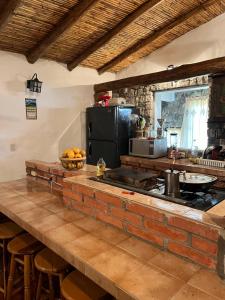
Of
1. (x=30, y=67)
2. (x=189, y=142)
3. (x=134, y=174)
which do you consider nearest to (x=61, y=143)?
(x=30, y=67)

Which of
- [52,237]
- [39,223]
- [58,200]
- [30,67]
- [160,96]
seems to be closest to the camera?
[52,237]

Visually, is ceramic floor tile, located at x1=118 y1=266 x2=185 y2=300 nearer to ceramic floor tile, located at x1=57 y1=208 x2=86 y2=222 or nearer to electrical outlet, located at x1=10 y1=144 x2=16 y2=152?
ceramic floor tile, located at x1=57 y1=208 x2=86 y2=222

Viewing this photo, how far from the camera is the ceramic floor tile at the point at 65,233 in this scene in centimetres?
136

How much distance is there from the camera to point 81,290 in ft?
4.20

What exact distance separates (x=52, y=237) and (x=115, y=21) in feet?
9.40

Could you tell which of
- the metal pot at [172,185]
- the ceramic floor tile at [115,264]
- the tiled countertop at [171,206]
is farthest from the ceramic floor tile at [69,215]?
the metal pot at [172,185]

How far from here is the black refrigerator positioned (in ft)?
12.7

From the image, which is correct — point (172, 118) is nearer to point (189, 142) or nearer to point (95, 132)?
→ point (189, 142)

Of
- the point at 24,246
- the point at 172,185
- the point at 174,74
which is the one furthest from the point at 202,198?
the point at 174,74

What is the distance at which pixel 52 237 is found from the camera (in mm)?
1379

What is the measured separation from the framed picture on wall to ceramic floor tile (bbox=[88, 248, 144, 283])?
2955 millimetres

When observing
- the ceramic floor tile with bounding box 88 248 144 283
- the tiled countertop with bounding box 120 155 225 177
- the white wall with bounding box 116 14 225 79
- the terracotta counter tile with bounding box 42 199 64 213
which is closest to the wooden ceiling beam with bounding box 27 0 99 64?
the white wall with bounding box 116 14 225 79

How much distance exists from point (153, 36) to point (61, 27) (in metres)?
1.44

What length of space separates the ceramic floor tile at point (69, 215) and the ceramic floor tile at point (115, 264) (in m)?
0.48
